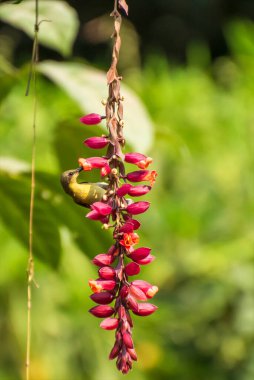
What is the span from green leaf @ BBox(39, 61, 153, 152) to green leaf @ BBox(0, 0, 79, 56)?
5cm

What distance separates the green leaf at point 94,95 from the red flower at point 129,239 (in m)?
0.56

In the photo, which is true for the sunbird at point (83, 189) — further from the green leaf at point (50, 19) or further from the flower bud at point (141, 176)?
the green leaf at point (50, 19)

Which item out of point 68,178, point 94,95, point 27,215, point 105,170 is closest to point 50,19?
point 94,95

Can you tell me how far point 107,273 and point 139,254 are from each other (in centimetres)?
5

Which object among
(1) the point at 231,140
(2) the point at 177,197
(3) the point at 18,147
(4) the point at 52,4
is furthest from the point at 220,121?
(4) the point at 52,4

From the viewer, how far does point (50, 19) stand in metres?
1.76

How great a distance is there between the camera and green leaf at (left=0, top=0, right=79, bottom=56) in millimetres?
1750

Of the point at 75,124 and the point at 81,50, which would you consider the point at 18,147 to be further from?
the point at 81,50

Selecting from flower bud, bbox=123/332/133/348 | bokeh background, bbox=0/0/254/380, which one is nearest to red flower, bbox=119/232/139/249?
flower bud, bbox=123/332/133/348

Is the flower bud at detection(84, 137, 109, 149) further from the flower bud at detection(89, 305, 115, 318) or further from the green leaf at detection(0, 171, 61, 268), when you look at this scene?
the green leaf at detection(0, 171, 61, 268)

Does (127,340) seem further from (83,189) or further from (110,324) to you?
(83,189)

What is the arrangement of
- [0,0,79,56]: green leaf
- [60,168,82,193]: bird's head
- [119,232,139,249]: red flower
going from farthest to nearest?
[0,0,79,56]: green leaf, [60,168,82,193]: bird's head, [119,232,139,249]: red flower

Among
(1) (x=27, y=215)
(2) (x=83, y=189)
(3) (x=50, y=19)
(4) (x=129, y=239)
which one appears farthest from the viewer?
(3) (x=50, y=19)

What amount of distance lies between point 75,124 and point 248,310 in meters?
2.12
